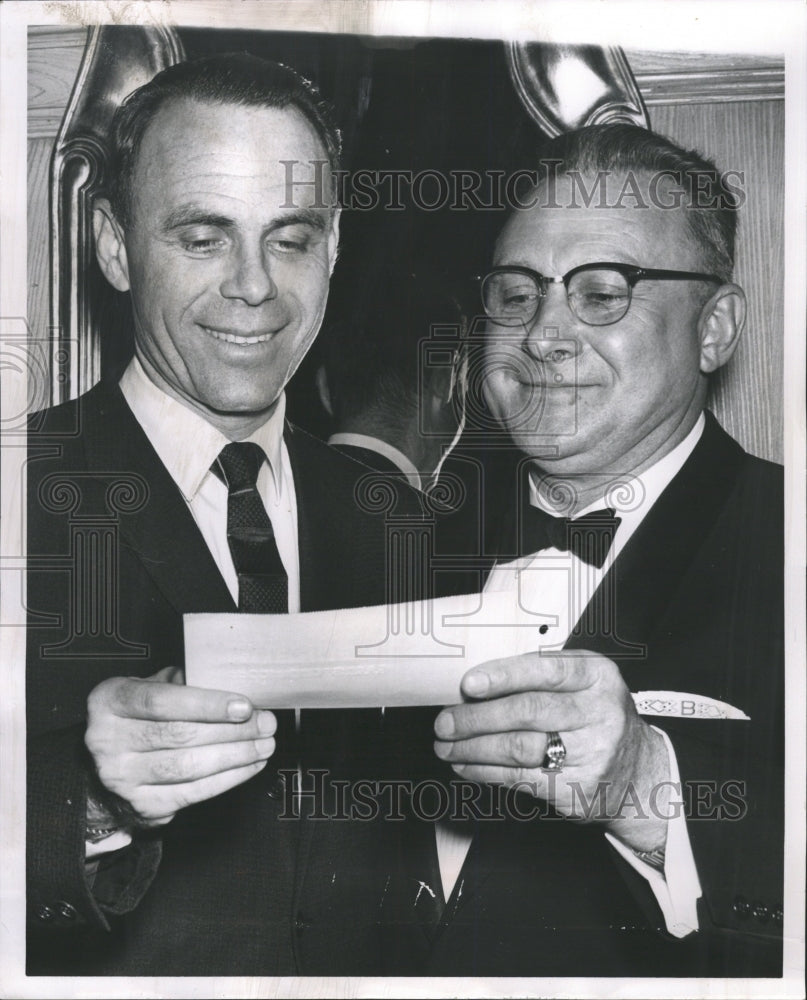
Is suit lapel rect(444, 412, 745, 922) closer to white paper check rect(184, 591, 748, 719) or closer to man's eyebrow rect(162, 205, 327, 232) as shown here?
white paper check rect(184, 591, 748, 719)

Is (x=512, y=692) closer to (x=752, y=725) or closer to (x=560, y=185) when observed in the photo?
(x=752, y=725)

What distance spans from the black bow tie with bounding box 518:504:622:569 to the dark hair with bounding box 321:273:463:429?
32cm

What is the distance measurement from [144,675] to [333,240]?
90 centimetres

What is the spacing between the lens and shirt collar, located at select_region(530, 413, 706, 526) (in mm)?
2086

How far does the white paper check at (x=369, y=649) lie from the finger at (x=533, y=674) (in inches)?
0.9

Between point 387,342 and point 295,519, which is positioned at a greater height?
point 387,342

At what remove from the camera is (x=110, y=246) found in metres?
2.07

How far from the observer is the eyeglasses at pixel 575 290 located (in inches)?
80.6

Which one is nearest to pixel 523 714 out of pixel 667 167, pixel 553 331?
pixel 553 331

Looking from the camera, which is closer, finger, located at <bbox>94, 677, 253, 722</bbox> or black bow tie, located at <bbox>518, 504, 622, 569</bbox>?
finger, located at <bbox>94, 677, 253, 722</bbox>

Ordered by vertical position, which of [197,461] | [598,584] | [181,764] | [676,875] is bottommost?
[676,875]

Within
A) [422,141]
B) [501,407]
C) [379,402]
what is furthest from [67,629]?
[422,141]

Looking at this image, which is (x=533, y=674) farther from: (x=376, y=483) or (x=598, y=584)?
(x=376, y=483)

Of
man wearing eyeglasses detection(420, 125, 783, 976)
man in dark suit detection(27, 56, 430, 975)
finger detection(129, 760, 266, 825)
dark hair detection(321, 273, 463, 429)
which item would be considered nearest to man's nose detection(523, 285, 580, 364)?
man wearing eyeglasses detection(420, 125, 783, 976)
